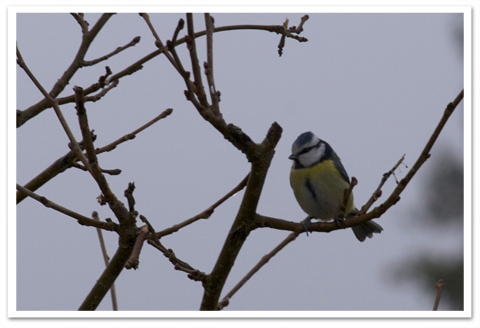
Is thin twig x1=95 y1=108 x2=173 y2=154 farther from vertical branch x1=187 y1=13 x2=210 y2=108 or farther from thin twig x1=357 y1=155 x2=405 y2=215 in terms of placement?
thin twig x1=357 y1=155 x2=405 y2=215

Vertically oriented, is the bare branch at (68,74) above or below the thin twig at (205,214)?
above

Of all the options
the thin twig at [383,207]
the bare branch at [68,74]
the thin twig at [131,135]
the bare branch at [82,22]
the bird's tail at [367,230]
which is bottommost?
the thin twig at [383,207]

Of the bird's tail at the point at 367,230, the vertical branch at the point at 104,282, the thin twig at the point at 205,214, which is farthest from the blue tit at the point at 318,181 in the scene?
the vertical branch at the point at 104,282

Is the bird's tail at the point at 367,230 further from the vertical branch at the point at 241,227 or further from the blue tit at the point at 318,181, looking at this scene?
the vertical branch at the point at 241,227

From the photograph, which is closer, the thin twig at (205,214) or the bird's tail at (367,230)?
the thin twig at (205,214)

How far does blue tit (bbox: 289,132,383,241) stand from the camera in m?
1.30

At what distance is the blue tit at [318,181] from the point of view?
1.30 metres

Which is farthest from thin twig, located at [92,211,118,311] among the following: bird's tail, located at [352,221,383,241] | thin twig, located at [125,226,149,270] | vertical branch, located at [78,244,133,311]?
bird's tail, located at [352,221,383,241]

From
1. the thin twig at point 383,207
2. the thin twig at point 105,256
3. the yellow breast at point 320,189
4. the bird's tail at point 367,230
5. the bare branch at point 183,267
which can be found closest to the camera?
the thin twig at point 383,207

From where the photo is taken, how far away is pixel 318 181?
1.32 metres
